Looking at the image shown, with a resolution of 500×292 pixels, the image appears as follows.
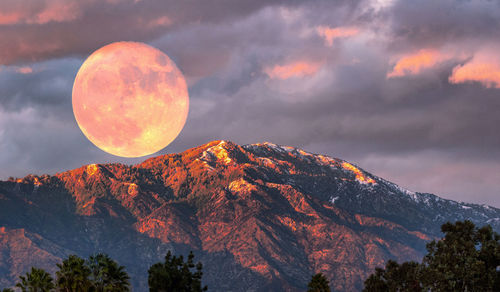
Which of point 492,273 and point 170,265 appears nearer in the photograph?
point 492,273

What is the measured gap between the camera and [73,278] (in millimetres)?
153625

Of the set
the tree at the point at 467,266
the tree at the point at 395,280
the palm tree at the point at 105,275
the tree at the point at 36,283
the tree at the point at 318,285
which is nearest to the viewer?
the tree at the point at 467,266

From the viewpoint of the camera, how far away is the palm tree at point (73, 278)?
152538mm

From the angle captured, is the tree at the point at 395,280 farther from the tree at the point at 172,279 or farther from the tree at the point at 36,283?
the tree at the point at 36,283

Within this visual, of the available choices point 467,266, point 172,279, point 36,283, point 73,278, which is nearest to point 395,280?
point 467,266

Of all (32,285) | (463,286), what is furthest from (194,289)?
(463,286)

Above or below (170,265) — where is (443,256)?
below

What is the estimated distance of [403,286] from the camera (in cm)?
16825

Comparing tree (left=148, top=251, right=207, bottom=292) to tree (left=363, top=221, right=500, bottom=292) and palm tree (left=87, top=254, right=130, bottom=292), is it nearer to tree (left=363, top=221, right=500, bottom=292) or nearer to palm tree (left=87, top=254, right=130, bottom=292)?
palm tree (left=87, top=254, right=130, bottom=292)

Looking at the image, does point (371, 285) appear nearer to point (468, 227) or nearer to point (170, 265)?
point (468, 227)

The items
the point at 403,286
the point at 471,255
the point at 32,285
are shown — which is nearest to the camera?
the point at 471,255

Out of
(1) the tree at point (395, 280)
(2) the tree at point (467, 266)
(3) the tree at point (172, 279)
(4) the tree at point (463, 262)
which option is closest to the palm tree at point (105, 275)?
(3) the tree at point (172, 279)

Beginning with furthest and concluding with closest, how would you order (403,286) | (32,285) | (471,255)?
1. (403,286)
2. (32,285)
3. (471,255)

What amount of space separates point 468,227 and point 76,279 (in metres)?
92.7
